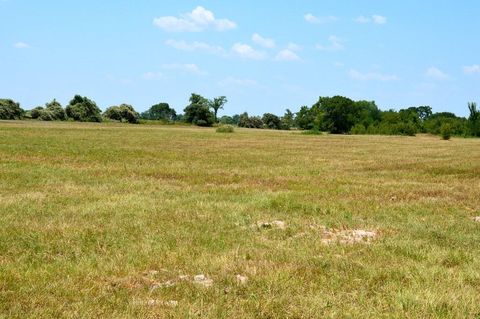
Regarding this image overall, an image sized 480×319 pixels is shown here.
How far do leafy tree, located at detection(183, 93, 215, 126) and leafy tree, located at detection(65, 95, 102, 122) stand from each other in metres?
26.0

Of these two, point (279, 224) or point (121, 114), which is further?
point (121, 114)

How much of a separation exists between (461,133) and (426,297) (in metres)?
115

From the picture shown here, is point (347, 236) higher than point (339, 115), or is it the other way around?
point (339, 115)

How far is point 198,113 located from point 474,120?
65.7 m

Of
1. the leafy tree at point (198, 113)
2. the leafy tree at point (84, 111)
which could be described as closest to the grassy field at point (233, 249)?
the leafy tree at point (84, 111)

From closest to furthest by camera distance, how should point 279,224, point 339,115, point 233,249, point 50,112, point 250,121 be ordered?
point 233,249, point 279,224, point 50,112, point 339,115, point 250,121

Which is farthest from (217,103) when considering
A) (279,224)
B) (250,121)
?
(279,224)

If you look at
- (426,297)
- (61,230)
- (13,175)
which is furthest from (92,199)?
(426,297)

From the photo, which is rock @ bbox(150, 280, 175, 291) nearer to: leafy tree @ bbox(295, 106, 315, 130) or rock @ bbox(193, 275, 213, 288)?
rock @ bbox(193, 275, 213, 288)

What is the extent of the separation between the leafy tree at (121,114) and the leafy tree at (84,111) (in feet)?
19.8

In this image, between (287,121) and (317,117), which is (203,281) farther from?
(287,121)

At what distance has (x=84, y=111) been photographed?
11900 cm

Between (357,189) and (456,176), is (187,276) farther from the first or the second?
(456,176)

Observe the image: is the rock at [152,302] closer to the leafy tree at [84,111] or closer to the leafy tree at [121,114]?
the leafy tree at [84,111]
